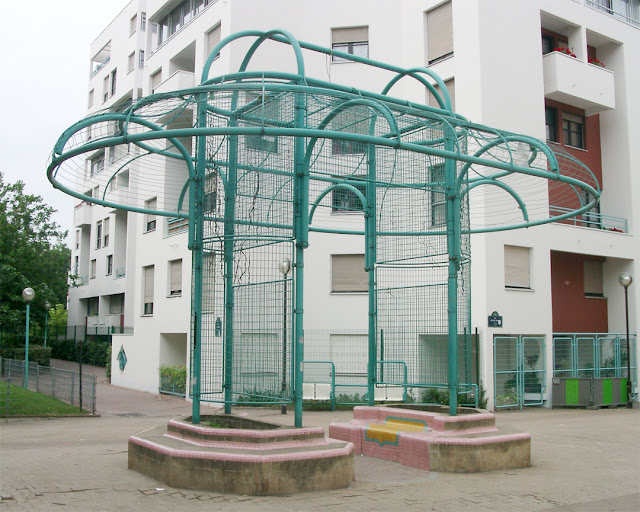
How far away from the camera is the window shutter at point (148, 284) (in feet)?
87.1

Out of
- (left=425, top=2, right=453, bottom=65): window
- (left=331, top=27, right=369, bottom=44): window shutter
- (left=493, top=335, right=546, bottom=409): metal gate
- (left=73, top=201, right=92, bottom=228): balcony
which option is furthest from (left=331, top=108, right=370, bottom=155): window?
(left=73, top=201, right=92, bottom=228): balcony

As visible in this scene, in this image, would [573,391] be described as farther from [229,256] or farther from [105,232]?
[105,232]

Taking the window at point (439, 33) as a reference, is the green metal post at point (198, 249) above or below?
below

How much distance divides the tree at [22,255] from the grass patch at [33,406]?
451 inches

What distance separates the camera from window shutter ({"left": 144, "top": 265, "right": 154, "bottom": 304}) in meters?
26.6

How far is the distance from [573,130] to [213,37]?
1271 cm

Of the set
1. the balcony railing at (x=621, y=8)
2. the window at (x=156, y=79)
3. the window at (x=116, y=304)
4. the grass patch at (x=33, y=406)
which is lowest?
the grass patch at (x=33, y=406)

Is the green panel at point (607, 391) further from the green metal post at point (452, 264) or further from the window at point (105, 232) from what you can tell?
the window at point (105, 232)

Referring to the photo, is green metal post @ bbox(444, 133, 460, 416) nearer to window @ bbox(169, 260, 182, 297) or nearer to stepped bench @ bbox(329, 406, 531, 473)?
stepped bench @ bbox(329, 406, 531, 473)

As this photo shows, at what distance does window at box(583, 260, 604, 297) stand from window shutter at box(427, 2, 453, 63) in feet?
28.9

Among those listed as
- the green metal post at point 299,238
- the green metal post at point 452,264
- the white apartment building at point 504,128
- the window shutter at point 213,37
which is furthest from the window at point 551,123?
the green metal post at point 299,238

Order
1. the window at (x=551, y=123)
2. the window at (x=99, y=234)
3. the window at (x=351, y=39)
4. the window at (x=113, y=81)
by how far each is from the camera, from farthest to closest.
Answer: the window at (x=99, y=234) < the window at (x=113, y=81) < the window at (x=351, y=39) < the window at (x=551, y=123)

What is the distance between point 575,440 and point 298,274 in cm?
739

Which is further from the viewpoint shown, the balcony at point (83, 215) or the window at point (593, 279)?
A: the balcony at point (83, 215)
